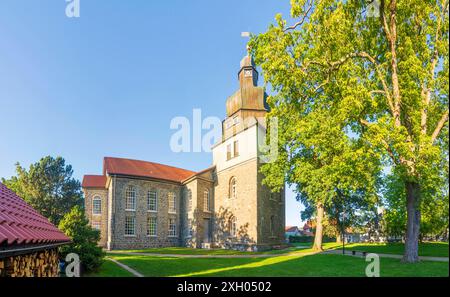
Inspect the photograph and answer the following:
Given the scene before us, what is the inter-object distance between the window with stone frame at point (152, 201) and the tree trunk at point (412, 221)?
27.1 m

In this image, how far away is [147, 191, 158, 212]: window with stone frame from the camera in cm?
3412

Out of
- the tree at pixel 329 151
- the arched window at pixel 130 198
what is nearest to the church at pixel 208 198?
the arched window at pixel 130 198

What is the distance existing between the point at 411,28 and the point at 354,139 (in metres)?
4.59

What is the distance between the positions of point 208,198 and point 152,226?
671cm

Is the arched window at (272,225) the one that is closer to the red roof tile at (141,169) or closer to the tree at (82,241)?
the red roof tile at (141,169)

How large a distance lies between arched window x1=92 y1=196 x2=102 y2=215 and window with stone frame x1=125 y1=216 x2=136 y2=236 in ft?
14.4

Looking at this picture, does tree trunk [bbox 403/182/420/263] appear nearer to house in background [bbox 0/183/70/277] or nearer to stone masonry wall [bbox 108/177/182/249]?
house in background [bbox 0/183/70/277]

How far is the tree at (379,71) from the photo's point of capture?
10.4m

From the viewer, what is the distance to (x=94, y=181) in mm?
35594

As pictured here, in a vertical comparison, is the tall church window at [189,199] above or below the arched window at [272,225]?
above
